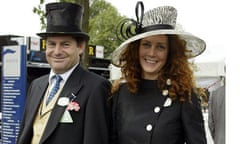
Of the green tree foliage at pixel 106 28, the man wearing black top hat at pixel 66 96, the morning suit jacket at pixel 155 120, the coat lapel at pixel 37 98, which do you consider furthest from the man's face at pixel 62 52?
the green tree foliage at pixel 106 28

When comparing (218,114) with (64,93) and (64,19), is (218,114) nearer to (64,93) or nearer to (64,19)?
(64,93)

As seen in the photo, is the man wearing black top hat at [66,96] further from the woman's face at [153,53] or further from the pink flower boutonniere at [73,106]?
the woman's face at [153,53]

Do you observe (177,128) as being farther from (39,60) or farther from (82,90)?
(39,60)

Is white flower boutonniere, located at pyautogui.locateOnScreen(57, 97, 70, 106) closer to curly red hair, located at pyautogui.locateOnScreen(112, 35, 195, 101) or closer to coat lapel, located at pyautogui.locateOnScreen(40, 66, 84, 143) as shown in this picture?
coat lapel, located at pyautogui.locateOnScreen(40, 66, 84, 143)

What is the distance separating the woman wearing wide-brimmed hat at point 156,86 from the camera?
6.44ft

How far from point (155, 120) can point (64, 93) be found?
23.2 inches

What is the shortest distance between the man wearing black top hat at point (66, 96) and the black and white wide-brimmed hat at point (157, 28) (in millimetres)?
253

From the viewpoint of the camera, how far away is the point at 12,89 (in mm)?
5879

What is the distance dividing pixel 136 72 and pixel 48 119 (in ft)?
1.84

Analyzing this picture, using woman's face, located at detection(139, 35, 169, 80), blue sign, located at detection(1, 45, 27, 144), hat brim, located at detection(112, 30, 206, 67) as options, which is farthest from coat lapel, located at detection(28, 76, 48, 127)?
blue sign, located at detection(1, 45, 27, 144)

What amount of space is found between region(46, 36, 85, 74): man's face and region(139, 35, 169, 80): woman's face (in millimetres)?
436

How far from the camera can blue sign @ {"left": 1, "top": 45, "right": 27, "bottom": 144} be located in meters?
5.66

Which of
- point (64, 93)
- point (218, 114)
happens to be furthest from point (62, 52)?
point (218, 114)

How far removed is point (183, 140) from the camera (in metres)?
2.01
